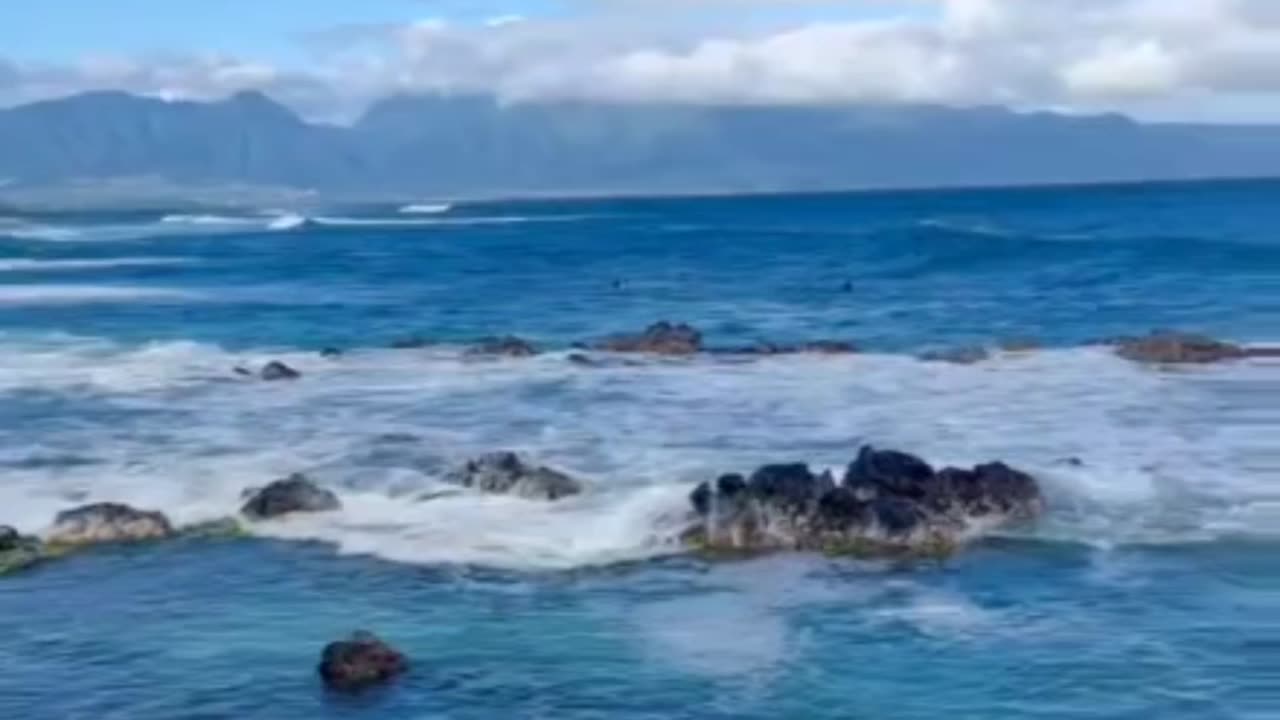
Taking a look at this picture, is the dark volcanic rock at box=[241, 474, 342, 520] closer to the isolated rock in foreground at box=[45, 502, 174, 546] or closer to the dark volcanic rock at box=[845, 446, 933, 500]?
the isolated rock in foreground at box=[45, 502, 174, 546]

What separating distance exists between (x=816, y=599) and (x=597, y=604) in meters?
2.24

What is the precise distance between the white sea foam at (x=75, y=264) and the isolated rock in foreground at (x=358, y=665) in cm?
8289

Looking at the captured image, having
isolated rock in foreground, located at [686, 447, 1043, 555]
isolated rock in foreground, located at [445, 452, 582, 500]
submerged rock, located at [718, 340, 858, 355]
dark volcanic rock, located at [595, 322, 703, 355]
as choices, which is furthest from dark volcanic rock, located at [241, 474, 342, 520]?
submerged rock, located at [718, 340, 858, 355]

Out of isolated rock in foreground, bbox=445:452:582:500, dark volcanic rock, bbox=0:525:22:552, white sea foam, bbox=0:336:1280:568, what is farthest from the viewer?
isolated rock in foreground, bbox=445:452:582:500

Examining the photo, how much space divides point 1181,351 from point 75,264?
72.1 metres

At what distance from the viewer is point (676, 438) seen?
35188 mm

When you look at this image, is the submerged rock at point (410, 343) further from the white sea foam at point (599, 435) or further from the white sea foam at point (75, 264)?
the white sea foam at point (75, 264)

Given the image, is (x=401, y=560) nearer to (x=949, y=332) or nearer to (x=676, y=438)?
(x=676, y=438)

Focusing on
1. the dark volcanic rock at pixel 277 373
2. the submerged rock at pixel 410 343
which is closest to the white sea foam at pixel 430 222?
the submerged rock at pixel 410 343

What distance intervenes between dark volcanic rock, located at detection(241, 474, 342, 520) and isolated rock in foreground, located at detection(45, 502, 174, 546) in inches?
45.8

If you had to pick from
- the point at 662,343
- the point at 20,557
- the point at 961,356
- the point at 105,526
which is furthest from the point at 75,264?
the point at 20,557

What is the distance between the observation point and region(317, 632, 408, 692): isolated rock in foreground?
19.5 meters

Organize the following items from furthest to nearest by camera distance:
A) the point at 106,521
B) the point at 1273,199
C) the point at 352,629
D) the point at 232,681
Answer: the point at 1273,199, the point at 106,521, the point at 352,629, the point at 232,681

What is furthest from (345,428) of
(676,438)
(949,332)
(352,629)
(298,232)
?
(298,232)
